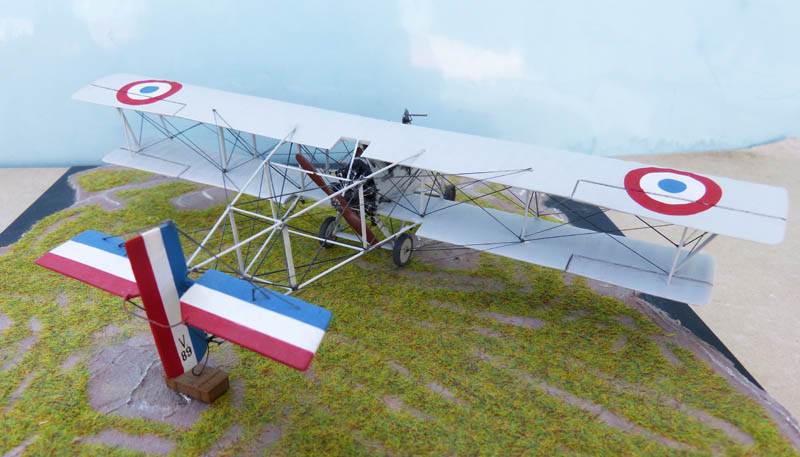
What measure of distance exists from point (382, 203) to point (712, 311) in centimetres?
667

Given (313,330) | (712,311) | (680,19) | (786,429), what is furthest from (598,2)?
(313,330)

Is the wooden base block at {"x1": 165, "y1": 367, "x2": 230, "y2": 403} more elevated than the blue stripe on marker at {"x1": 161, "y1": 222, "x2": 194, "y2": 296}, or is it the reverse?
the blue stripe on marker at {"x1": 161, "y1": 222, "x2": 194, "y2": 296}

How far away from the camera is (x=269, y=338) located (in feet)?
20.6

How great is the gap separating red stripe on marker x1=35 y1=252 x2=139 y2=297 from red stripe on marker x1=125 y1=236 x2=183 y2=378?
28 centimetres

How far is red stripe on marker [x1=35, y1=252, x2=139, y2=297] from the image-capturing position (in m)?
6.86

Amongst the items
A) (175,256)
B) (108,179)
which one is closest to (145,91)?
(108,179)

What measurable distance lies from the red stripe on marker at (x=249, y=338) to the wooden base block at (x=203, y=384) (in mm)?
1606

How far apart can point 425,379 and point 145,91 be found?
870cm

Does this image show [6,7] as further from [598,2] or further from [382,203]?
[598,2]

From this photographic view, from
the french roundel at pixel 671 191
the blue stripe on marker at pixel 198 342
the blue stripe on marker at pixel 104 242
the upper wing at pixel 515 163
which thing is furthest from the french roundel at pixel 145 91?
the french roundel at pixel 671 191

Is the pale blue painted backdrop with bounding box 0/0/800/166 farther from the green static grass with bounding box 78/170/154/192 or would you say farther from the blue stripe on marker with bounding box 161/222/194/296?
the blue stripe on marker with bounding box 161/222/194/296

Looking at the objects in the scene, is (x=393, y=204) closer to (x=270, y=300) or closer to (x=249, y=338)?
(x=270, y=300)

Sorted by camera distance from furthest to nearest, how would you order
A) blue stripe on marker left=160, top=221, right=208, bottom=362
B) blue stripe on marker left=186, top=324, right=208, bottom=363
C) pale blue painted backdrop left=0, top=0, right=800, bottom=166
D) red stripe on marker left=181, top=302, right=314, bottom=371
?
pale blue painted backdrop left=0, top=0, right=800, bottom=166
blue stripe on marker left=186, top=324, right=208, bottom=363
blue stripe on marker left=160, top=221, right=208, bottom=362
red stripe on marker left=181, top=302, right=314, bottom=371

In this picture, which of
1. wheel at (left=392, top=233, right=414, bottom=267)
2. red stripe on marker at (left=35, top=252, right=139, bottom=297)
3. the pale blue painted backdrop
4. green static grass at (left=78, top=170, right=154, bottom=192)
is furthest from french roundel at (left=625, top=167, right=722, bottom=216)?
green static grass at (left=78, top=170, right=154, bottom=192)
